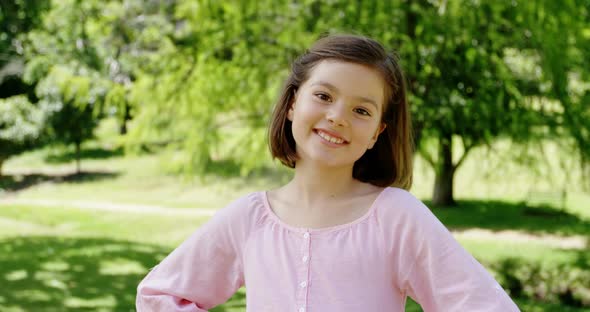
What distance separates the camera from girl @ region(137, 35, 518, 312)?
1.44 m

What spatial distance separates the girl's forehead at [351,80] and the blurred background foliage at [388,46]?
17.4 ft

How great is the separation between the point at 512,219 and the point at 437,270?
12732 millimetres

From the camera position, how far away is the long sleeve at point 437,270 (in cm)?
138

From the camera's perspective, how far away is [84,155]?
998 inches

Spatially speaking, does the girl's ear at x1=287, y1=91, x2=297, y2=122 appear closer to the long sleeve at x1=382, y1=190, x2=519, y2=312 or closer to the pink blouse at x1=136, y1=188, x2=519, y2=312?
the pink blouse at x1=136, y1=188, x2=519, y2=312

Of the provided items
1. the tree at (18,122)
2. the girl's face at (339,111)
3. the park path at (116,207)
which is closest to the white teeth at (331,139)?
the girl's face at (339,111)

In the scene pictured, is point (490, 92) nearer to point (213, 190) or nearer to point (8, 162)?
point (213, 190)

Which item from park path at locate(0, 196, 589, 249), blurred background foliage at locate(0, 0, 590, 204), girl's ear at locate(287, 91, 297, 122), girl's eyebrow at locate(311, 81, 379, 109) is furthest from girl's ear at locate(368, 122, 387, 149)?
park path at locate(0, 196, 589, 249)

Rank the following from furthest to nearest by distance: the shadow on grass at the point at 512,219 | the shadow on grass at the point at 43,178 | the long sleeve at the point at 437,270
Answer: the shadow on grass at the point at 43,178, the shadow on grass at the point at 512,219, the long sleeve at the point at 437,270

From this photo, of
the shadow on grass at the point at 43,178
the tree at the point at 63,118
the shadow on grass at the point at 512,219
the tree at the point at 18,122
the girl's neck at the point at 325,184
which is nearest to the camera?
the girl's neck at the point at 325,184

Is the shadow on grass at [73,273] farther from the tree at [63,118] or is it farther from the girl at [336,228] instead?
the tree at [63,118]

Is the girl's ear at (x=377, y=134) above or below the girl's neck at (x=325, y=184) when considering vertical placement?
above

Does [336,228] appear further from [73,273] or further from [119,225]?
[119,225]

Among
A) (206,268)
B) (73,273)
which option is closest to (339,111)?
(206,268)
